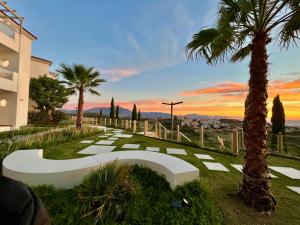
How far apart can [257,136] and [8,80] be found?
15.7m

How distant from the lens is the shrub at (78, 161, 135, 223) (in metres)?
2.76

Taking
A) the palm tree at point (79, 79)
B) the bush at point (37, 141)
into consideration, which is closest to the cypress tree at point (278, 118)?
the palm tree at point (79, 79)

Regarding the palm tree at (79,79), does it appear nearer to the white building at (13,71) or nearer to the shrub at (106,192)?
the white building at (13,71)

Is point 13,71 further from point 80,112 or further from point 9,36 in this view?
point 80,112

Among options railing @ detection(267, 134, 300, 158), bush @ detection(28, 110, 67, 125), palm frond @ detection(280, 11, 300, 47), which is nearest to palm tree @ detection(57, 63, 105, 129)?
bush @ detection(28, 110, 67, 125)

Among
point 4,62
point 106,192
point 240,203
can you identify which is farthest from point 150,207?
point 4,62

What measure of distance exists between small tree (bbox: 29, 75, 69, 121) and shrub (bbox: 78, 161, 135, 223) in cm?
1609

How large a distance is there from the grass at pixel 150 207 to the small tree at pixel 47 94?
52.7ft

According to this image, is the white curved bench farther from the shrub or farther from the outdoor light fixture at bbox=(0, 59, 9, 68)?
the outdoor light fixture at bbox=(0, 59, 9, 68)

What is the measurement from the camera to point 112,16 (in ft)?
35.4

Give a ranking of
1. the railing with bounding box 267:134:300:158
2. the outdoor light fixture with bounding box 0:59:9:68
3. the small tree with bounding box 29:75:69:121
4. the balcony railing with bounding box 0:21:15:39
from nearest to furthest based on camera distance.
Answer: the railing with bounding box 267:134:300:158 → the balcony railing with bounding box 0:21:15:39 → the outdoor light fixture with bounding box 0:59:9:68 → the small tree with bounding box 29:75:69:121

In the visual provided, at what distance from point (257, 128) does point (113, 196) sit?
304 cm

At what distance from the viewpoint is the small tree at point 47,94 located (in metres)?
17.3

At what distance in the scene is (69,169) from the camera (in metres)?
3.47
